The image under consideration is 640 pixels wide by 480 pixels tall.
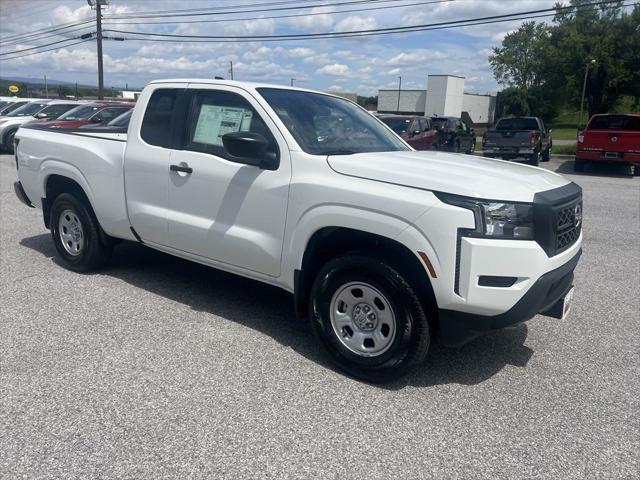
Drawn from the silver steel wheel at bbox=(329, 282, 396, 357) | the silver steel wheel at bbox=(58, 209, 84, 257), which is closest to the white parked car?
the silver steel wheel at bbox=(58, 209, 84, 257)

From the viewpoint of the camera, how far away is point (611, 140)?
18.1m

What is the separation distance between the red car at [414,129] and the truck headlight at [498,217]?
14.3m

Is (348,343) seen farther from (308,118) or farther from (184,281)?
(184,281)

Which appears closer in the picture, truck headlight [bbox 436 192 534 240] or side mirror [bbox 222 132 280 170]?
truck headlight [bbox 436 192 534 240]

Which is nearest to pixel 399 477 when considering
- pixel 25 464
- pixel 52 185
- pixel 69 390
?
pixel 25 464

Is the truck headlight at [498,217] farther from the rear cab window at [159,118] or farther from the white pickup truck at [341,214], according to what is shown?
the rear cab window at [159,118]

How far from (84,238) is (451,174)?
3933mm

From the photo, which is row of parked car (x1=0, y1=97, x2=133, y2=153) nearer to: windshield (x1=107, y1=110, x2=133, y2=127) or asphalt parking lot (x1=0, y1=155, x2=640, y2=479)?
windshield (x1=107, y1=110, x2=133, y2=127)

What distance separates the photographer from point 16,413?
344cm

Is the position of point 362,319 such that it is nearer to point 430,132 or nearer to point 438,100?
point 430,132

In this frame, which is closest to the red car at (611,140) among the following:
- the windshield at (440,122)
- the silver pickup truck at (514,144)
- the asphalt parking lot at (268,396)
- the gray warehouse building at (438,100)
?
the silver pickup truck at (514,144)

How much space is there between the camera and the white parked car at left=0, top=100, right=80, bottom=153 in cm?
1940

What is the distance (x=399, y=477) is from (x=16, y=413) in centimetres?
223

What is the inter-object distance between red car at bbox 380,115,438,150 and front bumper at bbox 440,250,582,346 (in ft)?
46.6
